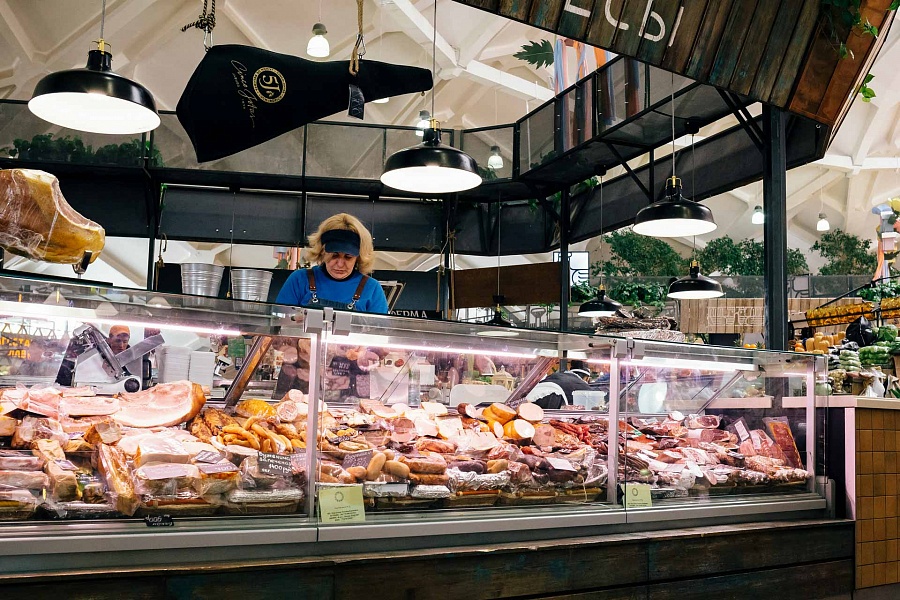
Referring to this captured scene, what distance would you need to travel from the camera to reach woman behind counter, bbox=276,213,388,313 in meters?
3.95

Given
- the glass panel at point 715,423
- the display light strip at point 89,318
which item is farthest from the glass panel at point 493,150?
the display light strip at point 89,318

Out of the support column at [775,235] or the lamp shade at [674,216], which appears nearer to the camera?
the lamp shade at [674,216]

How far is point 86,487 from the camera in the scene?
1964 mm

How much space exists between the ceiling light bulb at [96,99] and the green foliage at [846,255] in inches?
906

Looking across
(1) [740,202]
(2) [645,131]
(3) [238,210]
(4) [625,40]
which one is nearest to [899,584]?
(4) [625,40]

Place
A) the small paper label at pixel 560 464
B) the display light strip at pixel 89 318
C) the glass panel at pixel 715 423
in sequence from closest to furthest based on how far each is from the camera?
1. the display light strip at pixel 89 318
2. the small paper label at pixel 560 464
3. the glass panel at pixel 715 423

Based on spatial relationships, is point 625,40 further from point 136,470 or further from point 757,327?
point 757,327

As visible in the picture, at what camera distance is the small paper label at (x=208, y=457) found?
212 centimetres

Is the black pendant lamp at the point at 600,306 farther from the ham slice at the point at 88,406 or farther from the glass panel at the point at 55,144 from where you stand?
the ham slice at the point at 88,406

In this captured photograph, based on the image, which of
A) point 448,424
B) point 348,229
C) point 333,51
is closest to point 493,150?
point 348,229

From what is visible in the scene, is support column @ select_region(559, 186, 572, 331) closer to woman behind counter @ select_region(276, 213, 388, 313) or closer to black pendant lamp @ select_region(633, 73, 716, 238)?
black pendant lamp @ select_region(633, 73, 716, 238)

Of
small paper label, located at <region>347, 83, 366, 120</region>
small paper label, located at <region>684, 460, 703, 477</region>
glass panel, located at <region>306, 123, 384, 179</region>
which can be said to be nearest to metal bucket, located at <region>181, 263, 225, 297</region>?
small paper label, located at <region>347, 83, 366, 120</region>

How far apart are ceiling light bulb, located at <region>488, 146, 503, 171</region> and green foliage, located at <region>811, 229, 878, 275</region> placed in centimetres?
1737

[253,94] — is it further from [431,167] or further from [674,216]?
[674,216]
